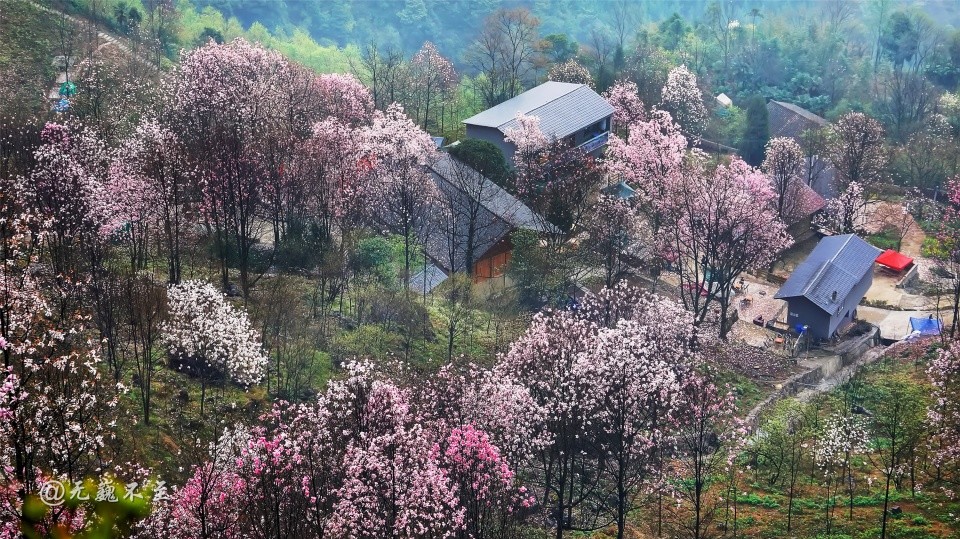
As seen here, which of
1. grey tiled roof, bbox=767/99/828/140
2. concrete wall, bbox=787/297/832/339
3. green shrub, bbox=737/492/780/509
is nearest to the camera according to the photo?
green shrub, bbox=737/492/780/509

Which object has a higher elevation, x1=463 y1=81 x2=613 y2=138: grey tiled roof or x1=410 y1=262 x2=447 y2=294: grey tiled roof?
x1=463 y1=81 x2=613 y2=138: grey tiled roof

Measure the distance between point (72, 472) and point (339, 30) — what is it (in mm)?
116557

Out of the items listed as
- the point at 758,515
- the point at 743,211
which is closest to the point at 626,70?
the point at 743,211

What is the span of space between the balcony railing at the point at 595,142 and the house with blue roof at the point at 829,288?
16.1 m

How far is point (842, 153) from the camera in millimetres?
68625

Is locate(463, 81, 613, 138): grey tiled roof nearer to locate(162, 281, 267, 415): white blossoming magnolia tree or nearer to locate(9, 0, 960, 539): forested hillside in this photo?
locate(9, 0, 960, 539): forested hillside

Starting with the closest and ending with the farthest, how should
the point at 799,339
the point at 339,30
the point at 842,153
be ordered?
the point at 799,339
the point at 842,153
the point at 339,30

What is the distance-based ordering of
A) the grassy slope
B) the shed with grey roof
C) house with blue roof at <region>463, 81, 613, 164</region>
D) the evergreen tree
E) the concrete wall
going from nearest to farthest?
1. the shed with grey roof
2. the concrete wall
3. the grassy slope
4. house with blue roof at <region>463, 81, 613, 164</region>
5. the evergreen tree

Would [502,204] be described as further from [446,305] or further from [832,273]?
[832,273]

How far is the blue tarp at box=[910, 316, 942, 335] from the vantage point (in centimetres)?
5134

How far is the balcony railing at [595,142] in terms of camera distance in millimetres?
62875

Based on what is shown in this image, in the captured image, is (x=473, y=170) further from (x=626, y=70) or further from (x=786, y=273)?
(x=626, y=70)

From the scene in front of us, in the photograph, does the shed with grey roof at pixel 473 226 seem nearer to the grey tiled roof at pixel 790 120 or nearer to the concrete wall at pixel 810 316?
the concrete wall at pixel 810 316

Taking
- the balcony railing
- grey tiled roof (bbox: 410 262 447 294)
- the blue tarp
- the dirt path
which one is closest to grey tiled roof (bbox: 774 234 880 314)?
the dirt path
